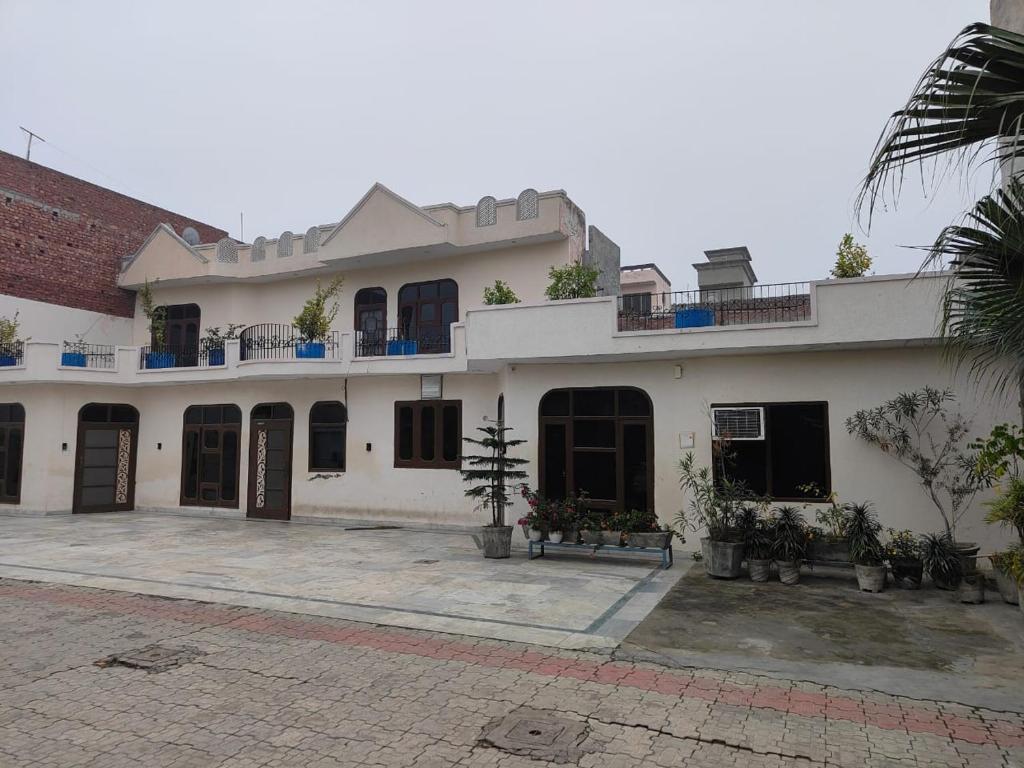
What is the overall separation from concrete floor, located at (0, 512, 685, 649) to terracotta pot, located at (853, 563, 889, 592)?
228 cm

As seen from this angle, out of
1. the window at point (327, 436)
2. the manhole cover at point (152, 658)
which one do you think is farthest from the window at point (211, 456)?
the manhole cover at point (152, 658)

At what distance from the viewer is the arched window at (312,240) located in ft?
56.4

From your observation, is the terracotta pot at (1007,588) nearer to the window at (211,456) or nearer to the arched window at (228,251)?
the window at (211,456)

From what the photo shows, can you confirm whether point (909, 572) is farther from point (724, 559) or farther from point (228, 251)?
point (228, 251)

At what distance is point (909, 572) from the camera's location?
26.9 ft

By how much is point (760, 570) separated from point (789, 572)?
1.18 feet

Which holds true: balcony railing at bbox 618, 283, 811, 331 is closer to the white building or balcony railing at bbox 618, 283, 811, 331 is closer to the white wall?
the white building

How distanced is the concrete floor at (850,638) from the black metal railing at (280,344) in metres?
10.1

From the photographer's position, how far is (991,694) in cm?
486

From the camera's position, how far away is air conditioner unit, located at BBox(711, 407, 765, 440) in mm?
10414

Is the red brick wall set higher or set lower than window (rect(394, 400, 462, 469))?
higher

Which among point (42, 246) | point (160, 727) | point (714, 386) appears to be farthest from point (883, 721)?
point (42, 246)

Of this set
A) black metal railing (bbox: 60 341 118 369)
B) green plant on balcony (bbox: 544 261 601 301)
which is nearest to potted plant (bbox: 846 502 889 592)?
green plant on balcony (bbox: 544 261 601 301)

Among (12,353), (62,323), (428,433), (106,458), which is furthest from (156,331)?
(428,433)
